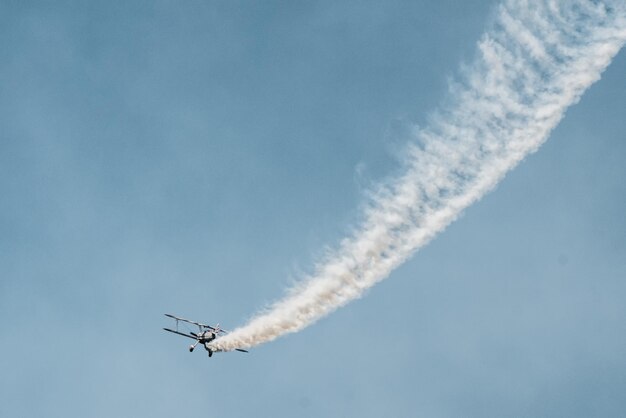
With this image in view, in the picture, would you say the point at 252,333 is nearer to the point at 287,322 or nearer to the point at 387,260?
the point at 287,322

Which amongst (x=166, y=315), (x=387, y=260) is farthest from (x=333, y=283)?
(x=166, y=315)

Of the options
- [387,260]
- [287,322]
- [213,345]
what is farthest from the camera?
[213,345]

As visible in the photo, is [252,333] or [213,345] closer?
[252,333]

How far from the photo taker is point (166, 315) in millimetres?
70312

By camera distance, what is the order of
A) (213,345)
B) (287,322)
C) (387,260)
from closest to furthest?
(387,260) < (287,322) < (213,345)

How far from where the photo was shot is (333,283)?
55.3m

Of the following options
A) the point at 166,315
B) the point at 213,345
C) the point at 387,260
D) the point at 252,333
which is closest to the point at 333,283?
the point at 387,260

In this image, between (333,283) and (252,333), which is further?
(252,333)

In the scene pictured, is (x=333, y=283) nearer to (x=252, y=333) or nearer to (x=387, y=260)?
(x=387, y=260)

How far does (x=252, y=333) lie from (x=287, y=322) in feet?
15.2

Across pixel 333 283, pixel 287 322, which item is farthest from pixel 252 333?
pixel 333 283

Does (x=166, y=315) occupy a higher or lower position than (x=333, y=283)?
higher

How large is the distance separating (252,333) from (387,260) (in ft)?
53.3

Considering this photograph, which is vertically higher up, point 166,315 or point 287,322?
point 166,315
